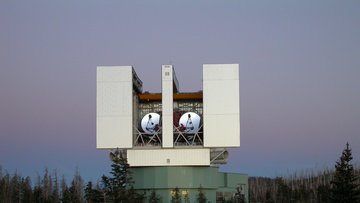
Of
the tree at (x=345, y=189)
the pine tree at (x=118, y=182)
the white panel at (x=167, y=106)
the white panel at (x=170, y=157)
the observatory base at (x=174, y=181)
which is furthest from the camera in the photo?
the observatory base at (x=174, y=181)

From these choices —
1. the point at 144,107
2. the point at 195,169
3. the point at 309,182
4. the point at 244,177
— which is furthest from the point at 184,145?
the point at 309,182

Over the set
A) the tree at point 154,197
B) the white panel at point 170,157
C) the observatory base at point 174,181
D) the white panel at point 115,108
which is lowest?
the tree at point 154,197

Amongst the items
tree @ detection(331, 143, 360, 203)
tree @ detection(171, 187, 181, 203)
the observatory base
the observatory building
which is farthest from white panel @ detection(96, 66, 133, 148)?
tree @ detection(331, 143, 360, 203)

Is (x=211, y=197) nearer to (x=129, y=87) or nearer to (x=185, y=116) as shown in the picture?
(x=185, y=116)

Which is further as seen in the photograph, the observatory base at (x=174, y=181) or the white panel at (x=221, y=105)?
the observatory base at (x=174, y=181)

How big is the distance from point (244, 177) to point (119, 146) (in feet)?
75.0

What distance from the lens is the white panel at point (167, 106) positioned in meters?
66.4

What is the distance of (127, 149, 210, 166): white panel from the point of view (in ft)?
219

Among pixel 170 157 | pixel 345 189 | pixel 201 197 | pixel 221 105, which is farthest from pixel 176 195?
pixel 345 189

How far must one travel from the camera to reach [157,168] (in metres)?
67.0

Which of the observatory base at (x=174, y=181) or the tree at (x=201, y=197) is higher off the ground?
the observatory base at (x=174, y=181)

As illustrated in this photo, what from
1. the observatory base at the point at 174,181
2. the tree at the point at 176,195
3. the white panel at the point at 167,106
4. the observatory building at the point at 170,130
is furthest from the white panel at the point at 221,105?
the tree at the point at 176,195

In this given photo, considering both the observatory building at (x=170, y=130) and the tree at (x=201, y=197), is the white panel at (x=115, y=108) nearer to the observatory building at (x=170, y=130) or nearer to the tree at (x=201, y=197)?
the observatory building at (x=170, y=130)

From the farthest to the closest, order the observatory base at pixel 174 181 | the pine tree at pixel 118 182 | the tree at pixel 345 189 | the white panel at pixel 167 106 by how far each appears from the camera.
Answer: the observatory base at pixel 174 181 → the white panel at pixel 167 106 → the pine tree at pixel 118 182 → the tree at pixel 345 189
